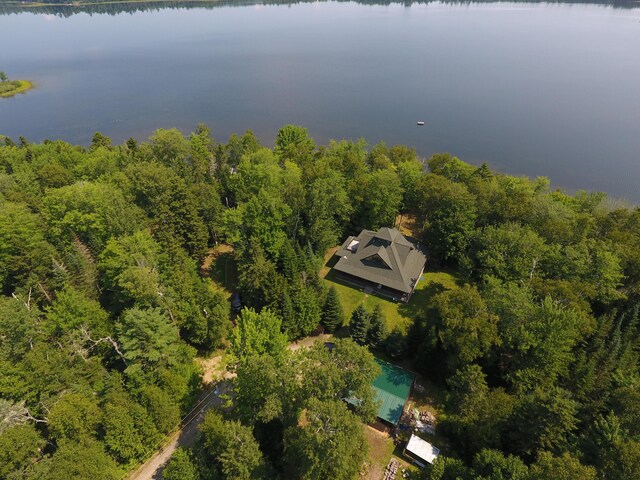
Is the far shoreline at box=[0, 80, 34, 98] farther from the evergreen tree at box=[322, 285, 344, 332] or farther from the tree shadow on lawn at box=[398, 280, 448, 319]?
the tree shadow on lawn at box=[398, 280, 448, 319]

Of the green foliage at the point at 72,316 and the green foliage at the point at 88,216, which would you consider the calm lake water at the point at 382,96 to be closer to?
the green foliage at the point at 88,216

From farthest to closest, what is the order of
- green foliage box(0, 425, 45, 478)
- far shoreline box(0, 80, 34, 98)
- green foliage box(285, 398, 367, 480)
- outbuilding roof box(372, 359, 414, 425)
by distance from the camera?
1. far shoreline box(0, 80, 34, 98)
2. outbuilding roof box(372, 359, 414, 425)
3. green foliage box(0, 425, 45, 478)
4. green foliage box(285, 398, 367, 480)

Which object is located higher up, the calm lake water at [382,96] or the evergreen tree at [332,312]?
the calm lake water at [382,96]

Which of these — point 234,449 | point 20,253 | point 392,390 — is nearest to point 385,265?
point 392,390

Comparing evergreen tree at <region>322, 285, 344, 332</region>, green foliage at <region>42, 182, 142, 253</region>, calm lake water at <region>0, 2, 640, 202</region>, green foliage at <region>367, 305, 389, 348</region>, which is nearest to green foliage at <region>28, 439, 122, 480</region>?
evergreen tree at <region>322, 285, 344, 332</region>

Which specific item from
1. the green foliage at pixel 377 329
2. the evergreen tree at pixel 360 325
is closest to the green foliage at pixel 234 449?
the evergreen tree at pixel 360 325

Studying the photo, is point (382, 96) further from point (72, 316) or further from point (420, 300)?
point (72, 316)

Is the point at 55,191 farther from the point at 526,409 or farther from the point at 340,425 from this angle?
the point at 526,409
